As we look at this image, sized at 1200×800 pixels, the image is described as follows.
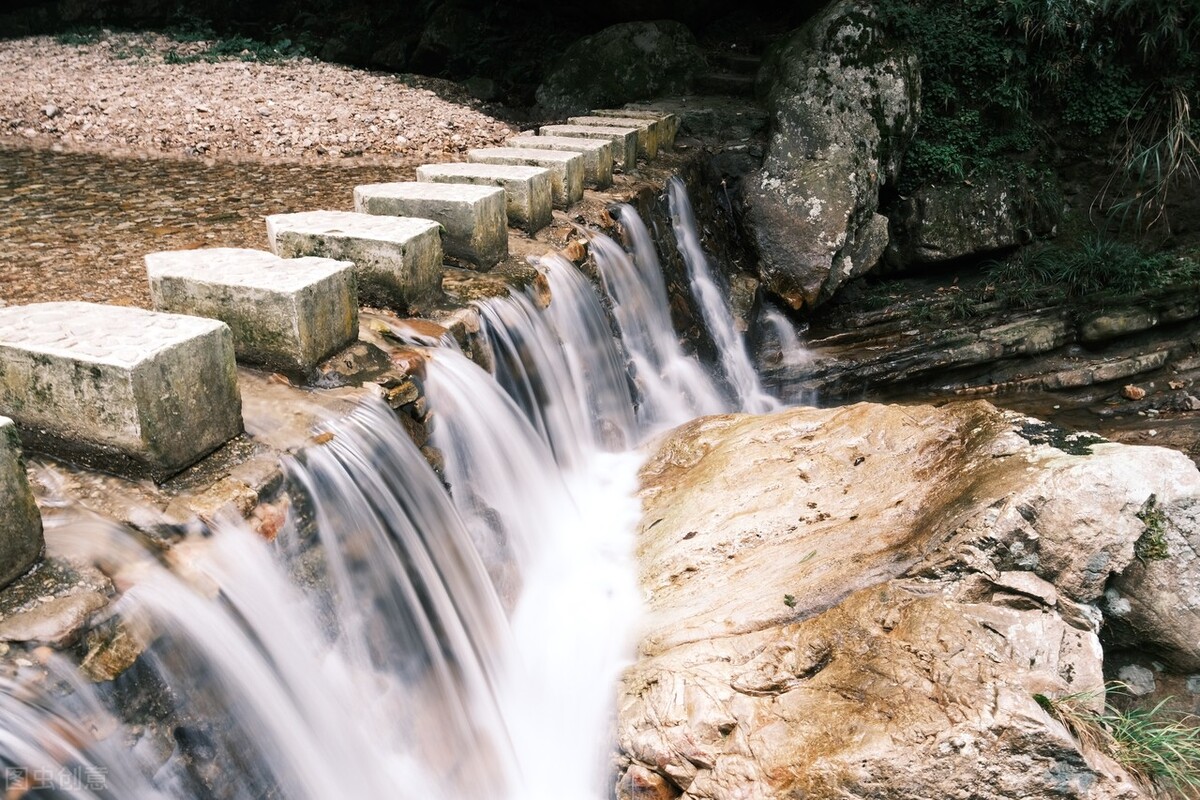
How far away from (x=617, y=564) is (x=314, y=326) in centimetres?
175

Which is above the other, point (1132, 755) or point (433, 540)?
point (433, 540)

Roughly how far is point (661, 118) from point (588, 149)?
1.71 metres

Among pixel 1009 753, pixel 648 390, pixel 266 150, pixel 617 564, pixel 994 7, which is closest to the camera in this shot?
Answer: pixel 1009 753

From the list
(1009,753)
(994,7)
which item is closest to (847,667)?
(1009,753)

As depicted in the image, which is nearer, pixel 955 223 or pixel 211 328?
pixel 211 328

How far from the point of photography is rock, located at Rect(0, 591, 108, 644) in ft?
6.74

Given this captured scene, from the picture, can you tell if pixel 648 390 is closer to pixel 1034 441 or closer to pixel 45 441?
pixel 1034 441

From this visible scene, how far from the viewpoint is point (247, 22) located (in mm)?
13086

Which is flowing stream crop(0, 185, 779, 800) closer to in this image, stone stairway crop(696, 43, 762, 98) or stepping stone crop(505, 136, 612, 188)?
stepping stone crop(505, 136, 612, 188)

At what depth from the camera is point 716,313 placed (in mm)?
7309

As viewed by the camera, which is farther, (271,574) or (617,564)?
(617,564)

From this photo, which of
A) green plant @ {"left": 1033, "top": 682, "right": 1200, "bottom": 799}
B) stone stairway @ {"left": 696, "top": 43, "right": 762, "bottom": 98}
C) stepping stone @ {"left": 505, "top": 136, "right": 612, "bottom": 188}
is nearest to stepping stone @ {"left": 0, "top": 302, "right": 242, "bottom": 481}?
green plant @ {"left": 1033, "top": 682, "right": 1200, "bottom": 799}

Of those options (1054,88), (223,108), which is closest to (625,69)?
(223,108)

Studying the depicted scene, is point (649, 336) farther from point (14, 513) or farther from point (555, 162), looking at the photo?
point (14, 513)
